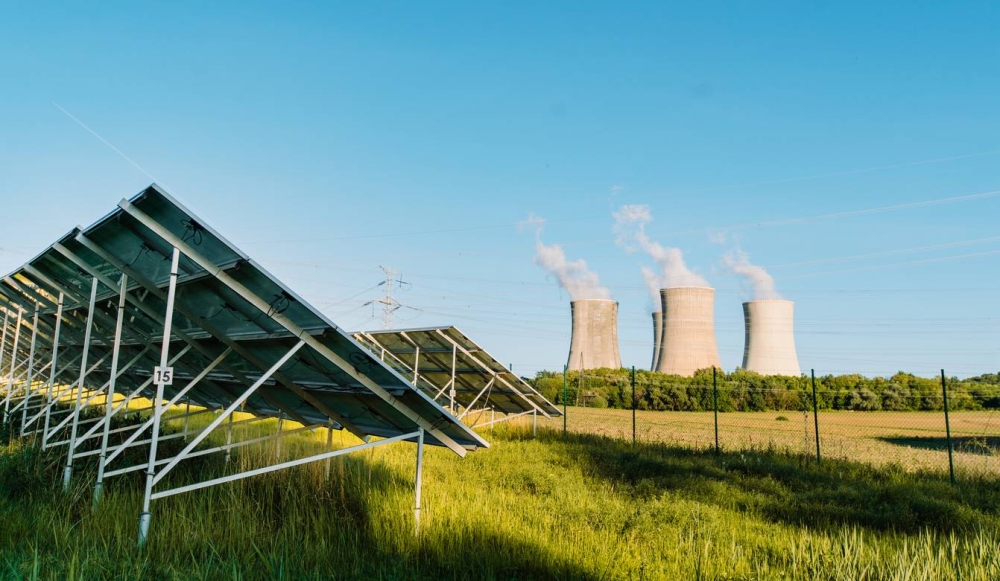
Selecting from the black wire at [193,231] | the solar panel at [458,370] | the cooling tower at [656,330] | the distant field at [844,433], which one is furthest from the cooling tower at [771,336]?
the black wire at [193,231]

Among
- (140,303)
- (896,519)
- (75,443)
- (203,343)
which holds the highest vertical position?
(140,303)

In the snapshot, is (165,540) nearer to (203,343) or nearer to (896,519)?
(203,343)

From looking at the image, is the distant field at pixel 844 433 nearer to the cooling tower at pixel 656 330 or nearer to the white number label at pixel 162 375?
the cooling tower at pixel 656 330

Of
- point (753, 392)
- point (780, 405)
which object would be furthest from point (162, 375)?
point (780, 405)

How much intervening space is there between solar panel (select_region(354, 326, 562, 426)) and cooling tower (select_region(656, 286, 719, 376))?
18.6m

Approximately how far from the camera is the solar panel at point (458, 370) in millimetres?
15406

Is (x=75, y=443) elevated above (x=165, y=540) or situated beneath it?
elevated above

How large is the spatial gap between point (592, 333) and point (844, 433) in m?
15.1

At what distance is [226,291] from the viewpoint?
543 cm

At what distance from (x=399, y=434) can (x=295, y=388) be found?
1201mm

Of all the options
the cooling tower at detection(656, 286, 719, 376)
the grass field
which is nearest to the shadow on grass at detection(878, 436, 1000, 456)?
the grass field

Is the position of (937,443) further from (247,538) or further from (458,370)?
(247,538)

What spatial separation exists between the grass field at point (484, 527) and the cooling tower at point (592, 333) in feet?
85.6

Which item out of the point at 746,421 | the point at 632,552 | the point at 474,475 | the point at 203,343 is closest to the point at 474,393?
the point at 474,475
